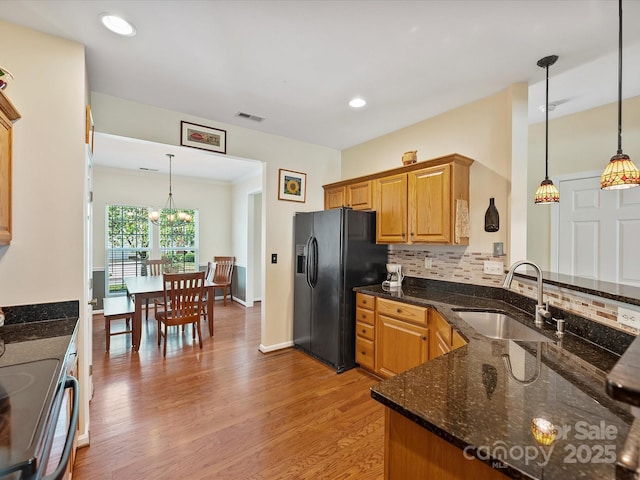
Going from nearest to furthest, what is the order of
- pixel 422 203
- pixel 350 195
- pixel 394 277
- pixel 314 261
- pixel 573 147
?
pixel 422 203 < pixel 573 147 < pixel 394 277 < pixel 314 261 < pixel 350 195

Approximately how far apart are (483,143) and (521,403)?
2.34m

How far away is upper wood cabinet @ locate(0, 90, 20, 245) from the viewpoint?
1.51m

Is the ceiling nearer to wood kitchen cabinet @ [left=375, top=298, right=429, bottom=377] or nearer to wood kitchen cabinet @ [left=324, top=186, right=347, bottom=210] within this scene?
wood kitchen cabinet @ [left=324, top=186, right=347, bottom=210]

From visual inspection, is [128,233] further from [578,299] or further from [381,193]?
[578,299]

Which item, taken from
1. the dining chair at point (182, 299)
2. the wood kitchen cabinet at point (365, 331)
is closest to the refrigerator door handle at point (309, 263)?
the wood kitchen cabinet at point (365, 331)

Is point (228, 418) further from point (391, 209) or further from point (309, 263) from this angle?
point (391, 209)

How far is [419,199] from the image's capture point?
2.79 metres

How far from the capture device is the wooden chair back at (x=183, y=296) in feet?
11.5

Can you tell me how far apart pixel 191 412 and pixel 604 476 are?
2464 mm

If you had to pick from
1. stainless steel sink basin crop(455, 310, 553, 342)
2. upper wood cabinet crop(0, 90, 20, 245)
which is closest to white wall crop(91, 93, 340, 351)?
upper wood cabinet crop(0, 90, 20, 245)

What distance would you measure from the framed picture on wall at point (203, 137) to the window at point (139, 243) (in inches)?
113

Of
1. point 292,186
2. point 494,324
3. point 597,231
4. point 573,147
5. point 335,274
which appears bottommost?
point 494,324

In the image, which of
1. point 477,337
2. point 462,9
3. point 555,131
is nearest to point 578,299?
point 477,337

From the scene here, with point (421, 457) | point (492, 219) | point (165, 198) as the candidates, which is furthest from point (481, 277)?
point (165, 198)
